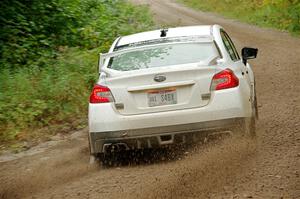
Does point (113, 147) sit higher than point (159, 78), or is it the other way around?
point (159, 78)

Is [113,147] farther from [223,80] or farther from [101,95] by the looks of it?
[223,80]

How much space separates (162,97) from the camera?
6.24 m

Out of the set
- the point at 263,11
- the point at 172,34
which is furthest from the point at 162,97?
the point at 263,11

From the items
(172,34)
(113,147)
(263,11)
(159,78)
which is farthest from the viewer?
(263,11)

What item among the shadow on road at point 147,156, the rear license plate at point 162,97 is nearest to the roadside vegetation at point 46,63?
the shadow on road at point 147,156

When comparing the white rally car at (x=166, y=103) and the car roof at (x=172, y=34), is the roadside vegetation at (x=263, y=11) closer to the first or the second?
the car roof at (x=172, y=34)

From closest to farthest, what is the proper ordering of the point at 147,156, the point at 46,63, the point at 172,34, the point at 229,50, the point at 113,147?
the point at 113,147
the point at 147,156
the point at 172,34
the point at 229,50
the point at 46,63

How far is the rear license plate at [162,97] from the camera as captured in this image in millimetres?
6227

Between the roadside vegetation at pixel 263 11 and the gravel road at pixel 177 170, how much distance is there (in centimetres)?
1639

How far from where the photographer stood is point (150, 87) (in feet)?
20.4

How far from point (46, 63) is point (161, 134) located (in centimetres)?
620

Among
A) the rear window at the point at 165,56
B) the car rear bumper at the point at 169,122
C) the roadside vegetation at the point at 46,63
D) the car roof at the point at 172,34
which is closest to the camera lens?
the car rear bumper at the point at 169,122

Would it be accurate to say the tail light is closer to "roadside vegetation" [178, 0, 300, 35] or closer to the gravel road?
the gravel road

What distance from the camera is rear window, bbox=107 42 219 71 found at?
6523 mm
